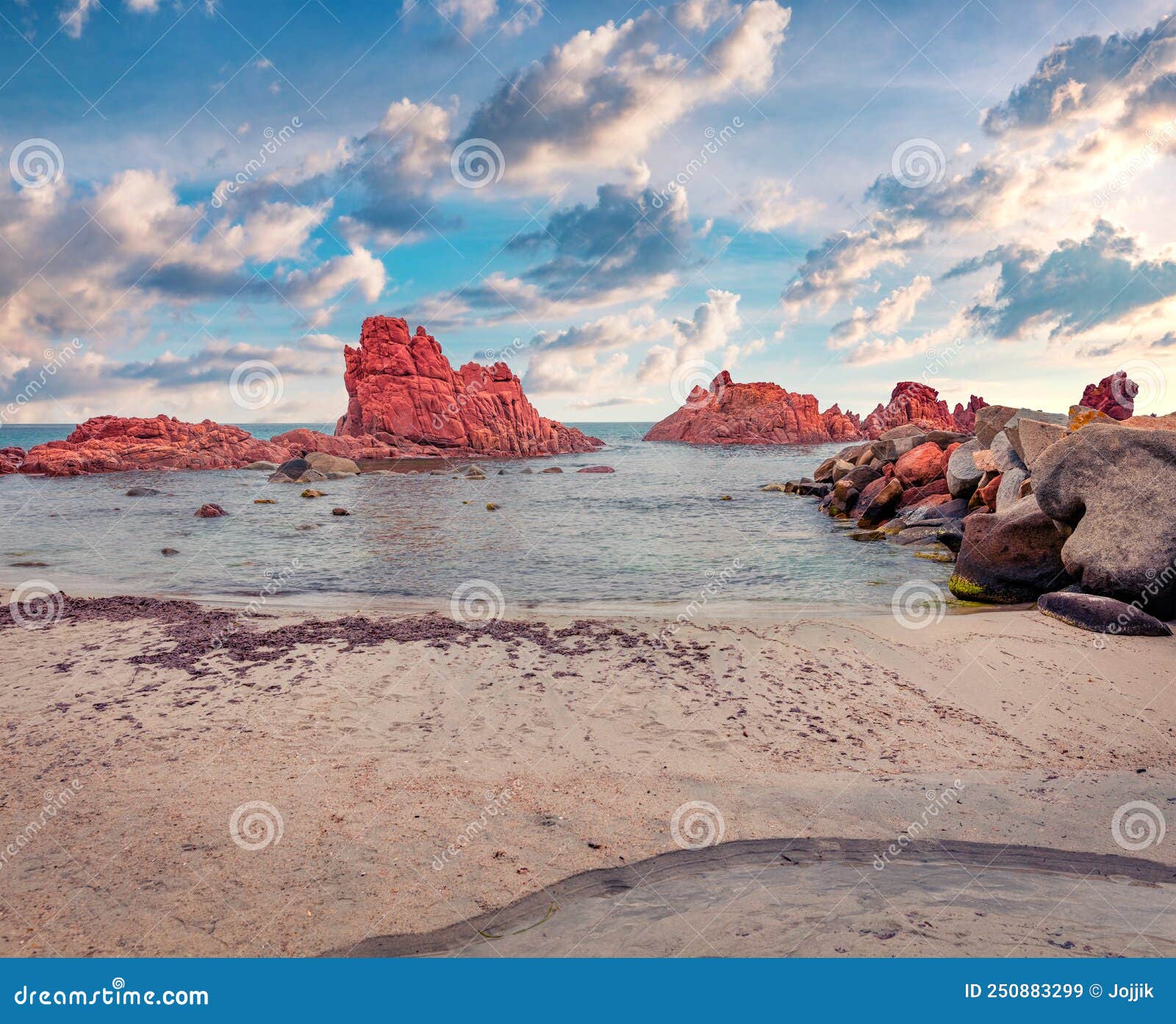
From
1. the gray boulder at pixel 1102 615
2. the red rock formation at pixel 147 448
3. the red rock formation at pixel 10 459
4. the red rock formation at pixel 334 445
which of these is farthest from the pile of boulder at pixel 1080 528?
the red rock formation at pixel 10 459

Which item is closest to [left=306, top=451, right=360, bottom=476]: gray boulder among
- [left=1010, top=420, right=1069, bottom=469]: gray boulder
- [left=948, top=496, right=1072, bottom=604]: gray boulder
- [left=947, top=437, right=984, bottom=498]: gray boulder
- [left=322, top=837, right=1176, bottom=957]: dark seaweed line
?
[left=947, top=437, right=984, bottom=498]: gray boulder

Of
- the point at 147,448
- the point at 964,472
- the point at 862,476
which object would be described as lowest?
the point at 964,472

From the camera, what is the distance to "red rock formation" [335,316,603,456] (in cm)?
8150

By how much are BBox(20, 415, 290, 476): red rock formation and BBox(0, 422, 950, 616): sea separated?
17.5 metres

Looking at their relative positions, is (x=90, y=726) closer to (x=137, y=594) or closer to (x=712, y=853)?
(x=712, y=853)

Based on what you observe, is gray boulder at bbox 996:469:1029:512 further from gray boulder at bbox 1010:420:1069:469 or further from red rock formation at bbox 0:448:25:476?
red rock formation at bbox 0:448:25:476

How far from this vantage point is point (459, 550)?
67.8 feet

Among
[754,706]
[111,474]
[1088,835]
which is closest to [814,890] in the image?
[1088,835]

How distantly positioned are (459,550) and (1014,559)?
565 inches

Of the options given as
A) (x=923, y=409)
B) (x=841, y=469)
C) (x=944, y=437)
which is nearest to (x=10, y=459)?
(x=841, y=469)

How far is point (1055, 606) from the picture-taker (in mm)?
11633

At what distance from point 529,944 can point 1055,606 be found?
37.3ft

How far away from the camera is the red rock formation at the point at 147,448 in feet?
182

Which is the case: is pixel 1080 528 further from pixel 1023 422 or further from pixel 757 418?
pixel 757 418
